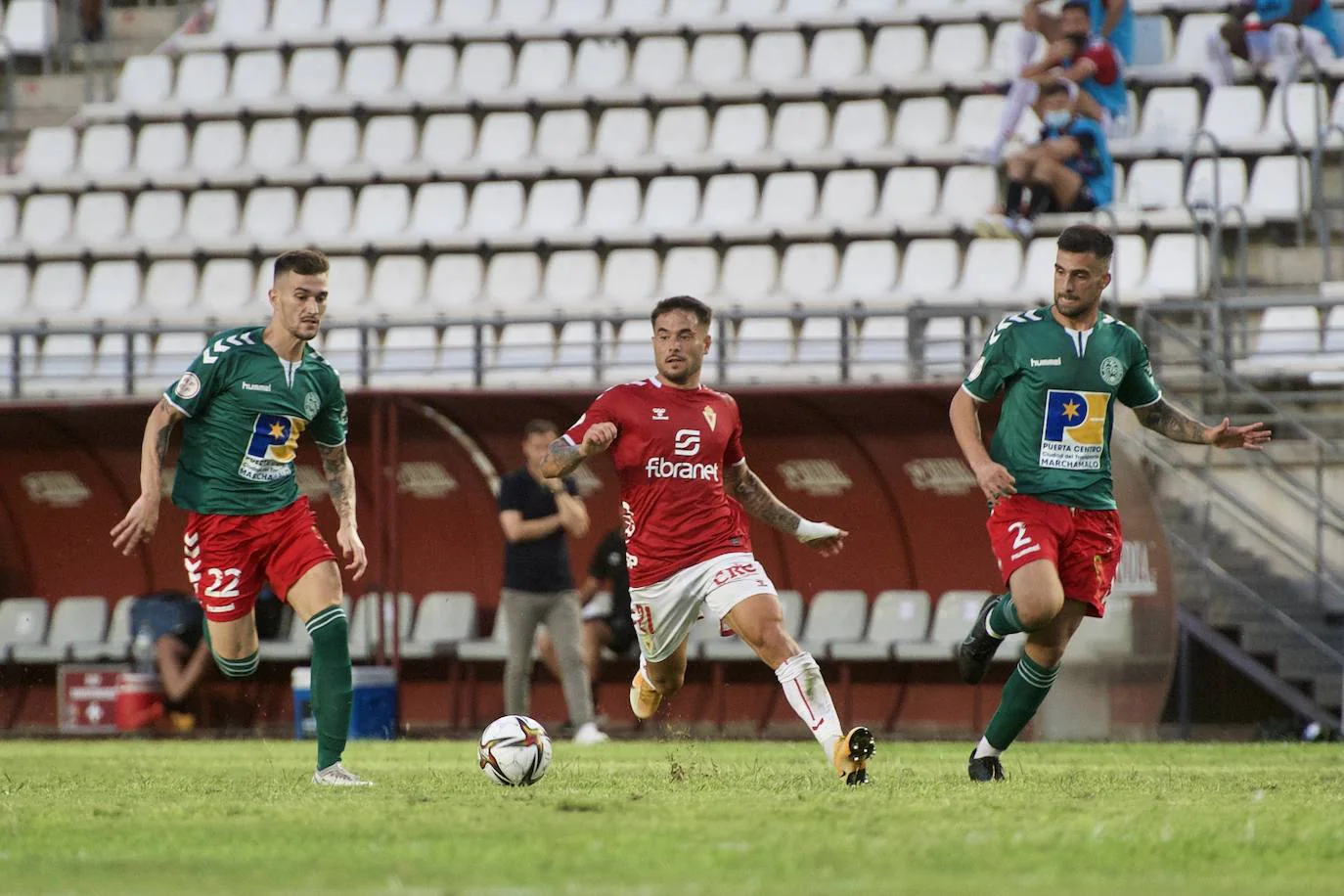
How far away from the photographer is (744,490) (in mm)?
10125

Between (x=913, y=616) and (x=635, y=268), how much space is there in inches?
234

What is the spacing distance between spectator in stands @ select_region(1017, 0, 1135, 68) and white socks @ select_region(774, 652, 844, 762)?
1336cm

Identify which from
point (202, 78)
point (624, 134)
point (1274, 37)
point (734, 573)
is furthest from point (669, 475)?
point (202, 78)

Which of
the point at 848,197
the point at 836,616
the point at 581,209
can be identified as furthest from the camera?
the point at 581,209

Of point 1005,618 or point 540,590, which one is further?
point 540,590

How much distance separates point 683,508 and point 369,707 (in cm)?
802

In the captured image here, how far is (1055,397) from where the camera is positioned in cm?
956

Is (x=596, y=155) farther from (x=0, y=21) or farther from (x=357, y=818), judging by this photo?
(x=357, y=818)

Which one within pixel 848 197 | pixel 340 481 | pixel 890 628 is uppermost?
pixel 848 197

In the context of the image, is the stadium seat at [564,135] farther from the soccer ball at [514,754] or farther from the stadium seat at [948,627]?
the soccer ball at [514,754]

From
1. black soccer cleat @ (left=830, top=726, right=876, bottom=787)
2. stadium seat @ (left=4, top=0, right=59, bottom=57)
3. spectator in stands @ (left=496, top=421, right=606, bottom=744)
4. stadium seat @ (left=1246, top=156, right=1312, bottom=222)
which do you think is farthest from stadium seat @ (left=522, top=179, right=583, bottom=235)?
black soccer cleat @ (left=830, top=726, right=876, bottom=787)

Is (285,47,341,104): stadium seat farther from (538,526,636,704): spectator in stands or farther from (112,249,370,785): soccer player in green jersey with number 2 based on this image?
(112,249,370,785): soccer player in green jersey with number 2

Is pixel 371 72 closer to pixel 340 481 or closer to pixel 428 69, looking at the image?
pixel 428 69

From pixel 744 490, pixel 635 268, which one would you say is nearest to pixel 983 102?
pixel 635 268
